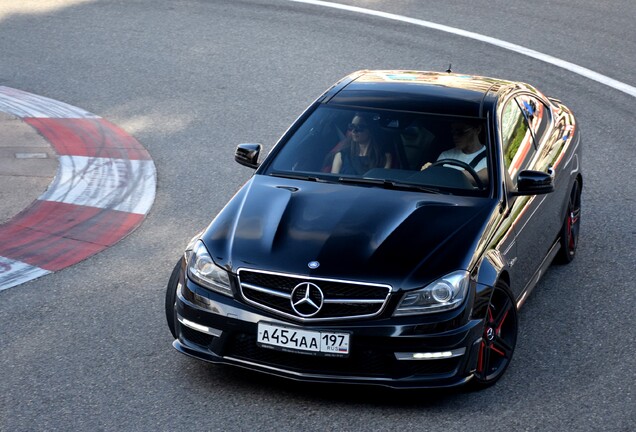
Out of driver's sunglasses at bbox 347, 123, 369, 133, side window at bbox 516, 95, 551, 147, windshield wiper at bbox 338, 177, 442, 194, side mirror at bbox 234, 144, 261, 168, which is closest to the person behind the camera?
windshield wiper at bbox 338, 177, 442, 194

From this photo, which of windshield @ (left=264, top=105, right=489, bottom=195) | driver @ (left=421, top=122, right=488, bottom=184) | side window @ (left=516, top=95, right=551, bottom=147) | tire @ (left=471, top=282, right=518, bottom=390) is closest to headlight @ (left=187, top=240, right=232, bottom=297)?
windshield @ (left=264, top=105, right=489, bottom=195)

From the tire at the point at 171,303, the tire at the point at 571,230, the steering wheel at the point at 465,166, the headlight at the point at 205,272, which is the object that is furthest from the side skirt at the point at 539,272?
the tire at the point at 171,303

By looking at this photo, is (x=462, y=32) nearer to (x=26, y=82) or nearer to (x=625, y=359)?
(x=26, y=82)

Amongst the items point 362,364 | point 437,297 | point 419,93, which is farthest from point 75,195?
point 437,297

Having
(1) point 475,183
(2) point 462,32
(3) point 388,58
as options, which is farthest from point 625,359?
(2) point 462,32

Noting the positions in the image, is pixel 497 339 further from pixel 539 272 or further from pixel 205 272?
pixel 205 272

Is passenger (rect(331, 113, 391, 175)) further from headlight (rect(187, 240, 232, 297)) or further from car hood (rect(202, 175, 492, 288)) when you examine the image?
headlight (rect(187, 240, 232, 297))

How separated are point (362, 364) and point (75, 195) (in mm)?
4922

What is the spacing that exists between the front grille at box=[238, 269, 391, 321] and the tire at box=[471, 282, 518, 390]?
0.69 m

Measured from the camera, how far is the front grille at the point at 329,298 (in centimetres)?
611

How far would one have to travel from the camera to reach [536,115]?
28.3ft

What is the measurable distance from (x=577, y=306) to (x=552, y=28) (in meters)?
9.15

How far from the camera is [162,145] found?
1173cm

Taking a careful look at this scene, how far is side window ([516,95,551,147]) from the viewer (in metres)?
8.37
